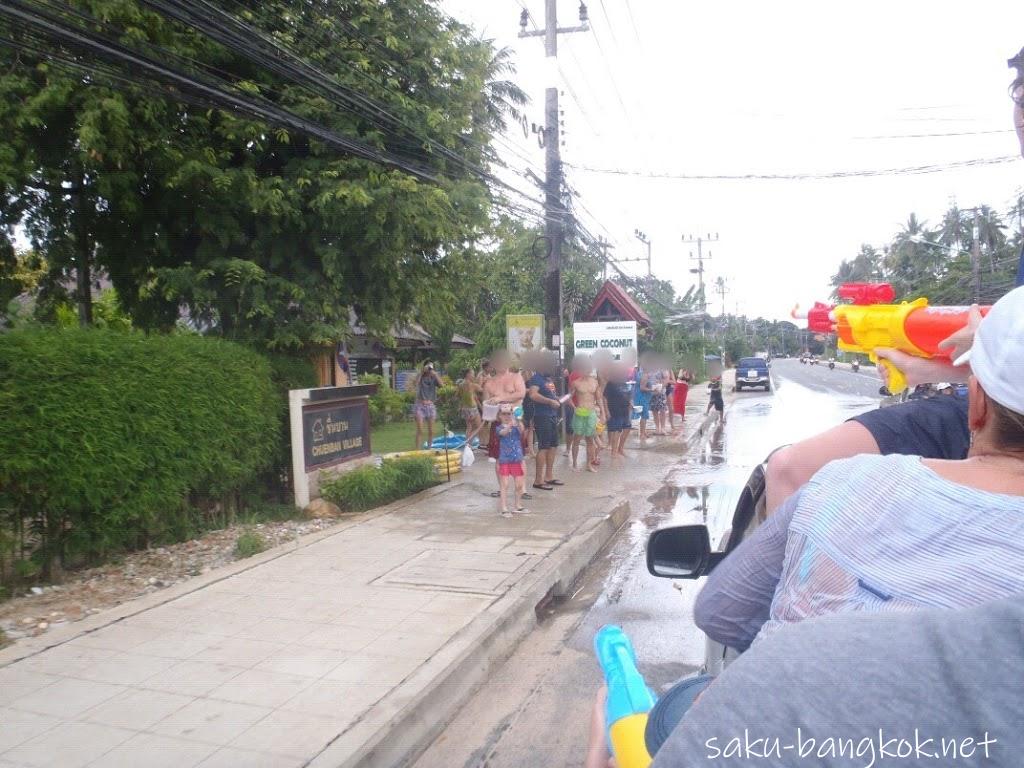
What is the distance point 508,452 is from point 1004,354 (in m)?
7.81

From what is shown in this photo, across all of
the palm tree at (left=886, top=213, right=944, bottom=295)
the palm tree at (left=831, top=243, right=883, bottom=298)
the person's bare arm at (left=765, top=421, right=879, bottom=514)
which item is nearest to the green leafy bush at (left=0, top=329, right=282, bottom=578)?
the person's bare arm at (left=765, top=421, right=879, bottom=514)

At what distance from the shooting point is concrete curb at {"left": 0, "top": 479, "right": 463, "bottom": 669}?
4.84m

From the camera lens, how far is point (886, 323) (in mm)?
2309

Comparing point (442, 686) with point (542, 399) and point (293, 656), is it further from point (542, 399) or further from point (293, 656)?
point (542, 399)

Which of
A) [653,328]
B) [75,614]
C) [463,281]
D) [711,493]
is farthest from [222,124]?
[653,328]

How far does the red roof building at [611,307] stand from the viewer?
24.6m

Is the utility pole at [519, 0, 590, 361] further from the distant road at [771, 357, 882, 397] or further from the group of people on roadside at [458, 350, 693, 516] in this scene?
the distant road at [771, 357, 882, 397]

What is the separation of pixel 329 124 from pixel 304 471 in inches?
156

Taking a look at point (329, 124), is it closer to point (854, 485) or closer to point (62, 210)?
point (62, 210)

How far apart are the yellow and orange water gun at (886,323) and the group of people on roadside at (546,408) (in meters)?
6.32

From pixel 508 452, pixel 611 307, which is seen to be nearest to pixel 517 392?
pixel 508 452

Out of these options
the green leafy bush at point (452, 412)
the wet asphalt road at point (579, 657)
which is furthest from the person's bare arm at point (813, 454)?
the green leafy bush at point (452, 412)

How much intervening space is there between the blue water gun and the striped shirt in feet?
1.17

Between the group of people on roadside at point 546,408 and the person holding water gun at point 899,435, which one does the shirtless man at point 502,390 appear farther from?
the person holding water gun at point 899,435
